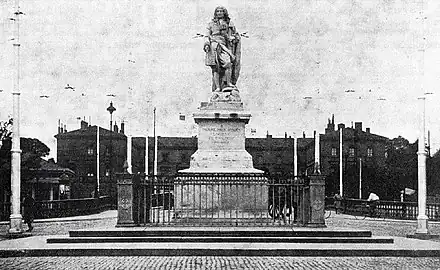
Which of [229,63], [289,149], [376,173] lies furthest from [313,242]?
[289,149]

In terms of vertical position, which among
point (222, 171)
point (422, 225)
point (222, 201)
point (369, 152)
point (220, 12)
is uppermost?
point (220, 12)

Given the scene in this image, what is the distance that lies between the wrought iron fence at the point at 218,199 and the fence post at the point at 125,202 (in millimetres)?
371

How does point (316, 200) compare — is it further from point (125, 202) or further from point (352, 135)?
point (352, 135)

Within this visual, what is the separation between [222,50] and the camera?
78.4 ft

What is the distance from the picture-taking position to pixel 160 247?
17188 millimetres

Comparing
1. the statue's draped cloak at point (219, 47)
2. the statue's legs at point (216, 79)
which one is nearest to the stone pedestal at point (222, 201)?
the statue's legs at point (216, 79)

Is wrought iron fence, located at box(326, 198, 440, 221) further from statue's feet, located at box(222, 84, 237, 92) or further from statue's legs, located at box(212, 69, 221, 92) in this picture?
statue's legs, located at box(212, 69, 221, 92)

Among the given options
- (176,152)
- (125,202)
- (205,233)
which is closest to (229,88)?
(125,202)

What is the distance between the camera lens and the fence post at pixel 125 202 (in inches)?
807

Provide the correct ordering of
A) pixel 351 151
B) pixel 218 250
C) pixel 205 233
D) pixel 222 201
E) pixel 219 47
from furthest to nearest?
pixel 351 151
pixel 219 47
pixel 222 201
pixel 205 233
pixel 218 250

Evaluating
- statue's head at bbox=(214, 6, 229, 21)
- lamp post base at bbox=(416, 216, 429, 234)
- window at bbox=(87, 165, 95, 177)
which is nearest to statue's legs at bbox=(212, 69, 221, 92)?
statue's head at bbox=(214, 6, 229, 21)

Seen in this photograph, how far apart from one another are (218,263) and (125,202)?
5614 millimetres

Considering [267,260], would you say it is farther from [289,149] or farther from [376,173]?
[289,149]

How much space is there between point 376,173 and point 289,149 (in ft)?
154
